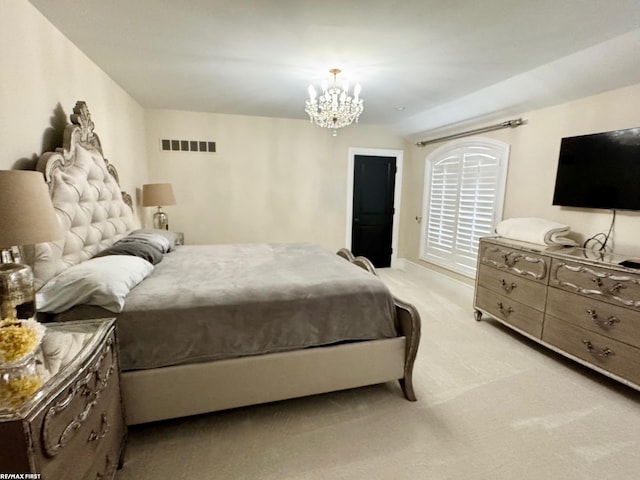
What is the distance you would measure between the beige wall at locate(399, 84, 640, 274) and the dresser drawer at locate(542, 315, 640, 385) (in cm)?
83

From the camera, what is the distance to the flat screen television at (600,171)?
242 cm

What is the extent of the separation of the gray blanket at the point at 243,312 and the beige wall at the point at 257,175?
2.42 m

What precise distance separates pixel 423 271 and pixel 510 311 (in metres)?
2.19

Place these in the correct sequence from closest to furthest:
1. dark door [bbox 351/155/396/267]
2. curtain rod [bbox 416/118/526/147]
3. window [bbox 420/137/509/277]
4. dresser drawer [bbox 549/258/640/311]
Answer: dresser drawer [bbox 549/258/640/311], curtain rod [bbox 416/118/526/147], window [bbox 420/137/509/277], dark door [bbox 351/155/396/267]

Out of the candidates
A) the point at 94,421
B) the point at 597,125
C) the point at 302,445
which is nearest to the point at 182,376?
the point at 94,421

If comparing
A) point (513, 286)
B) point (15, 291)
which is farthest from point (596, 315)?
point (15, 291)

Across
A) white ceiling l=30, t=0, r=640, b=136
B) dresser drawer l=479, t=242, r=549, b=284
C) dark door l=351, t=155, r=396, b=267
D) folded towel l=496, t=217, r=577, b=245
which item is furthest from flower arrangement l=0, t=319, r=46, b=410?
dark door l=351, t=155, r=396, b=267

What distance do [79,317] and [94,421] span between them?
0.63 m

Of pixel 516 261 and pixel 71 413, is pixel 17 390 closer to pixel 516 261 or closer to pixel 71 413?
pixel 71 413

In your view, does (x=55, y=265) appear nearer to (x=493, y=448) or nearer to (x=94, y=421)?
(x=94, y=421)

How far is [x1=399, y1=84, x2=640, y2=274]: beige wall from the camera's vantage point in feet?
8.41

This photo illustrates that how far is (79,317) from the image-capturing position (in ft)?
5.29

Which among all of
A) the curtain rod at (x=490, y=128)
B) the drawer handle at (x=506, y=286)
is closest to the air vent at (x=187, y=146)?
the curtain rod at (x=490, y=128)

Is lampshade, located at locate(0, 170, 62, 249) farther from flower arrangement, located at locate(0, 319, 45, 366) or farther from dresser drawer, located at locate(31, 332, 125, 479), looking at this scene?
dresser drawer, located at locate(31, 332, 125, 479)
